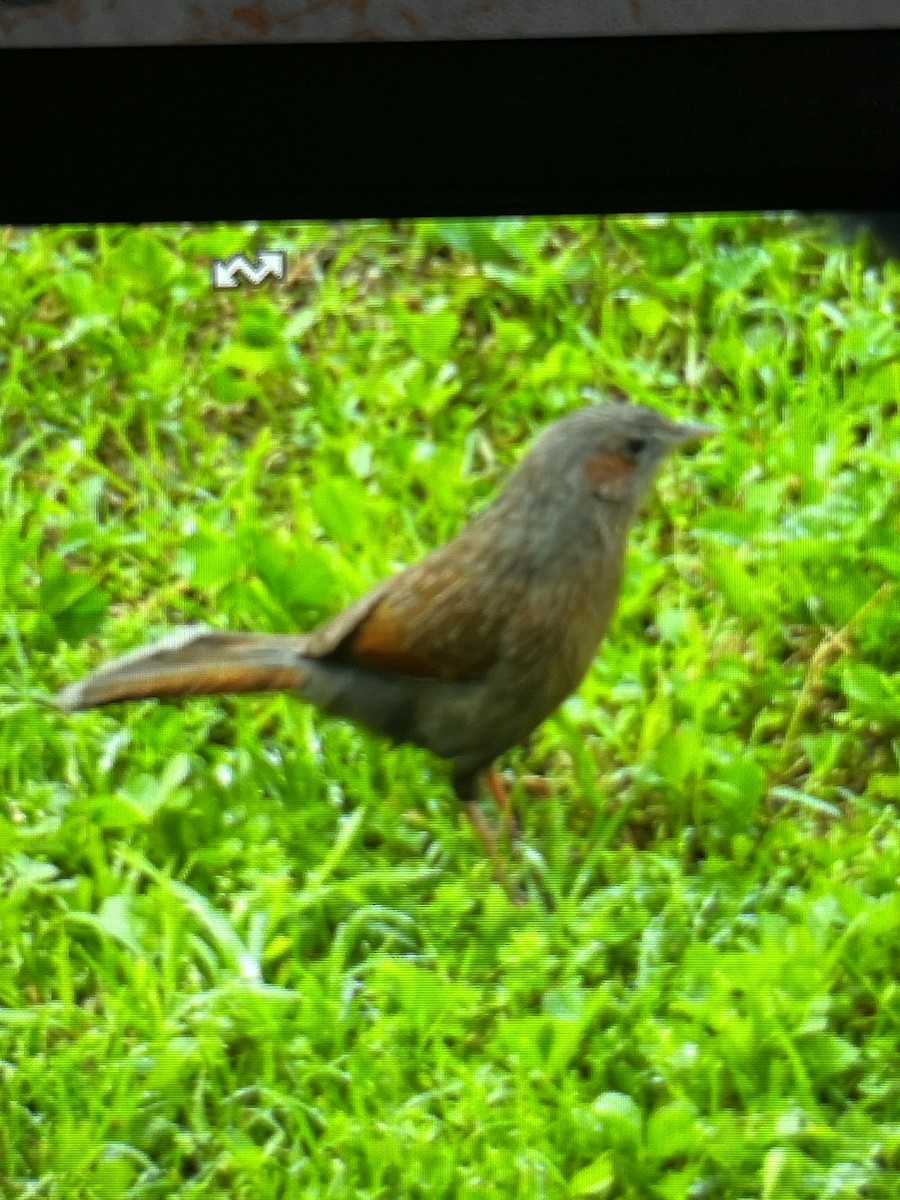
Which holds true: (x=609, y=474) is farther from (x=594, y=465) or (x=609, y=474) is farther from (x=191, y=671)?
(x=191, y=671)

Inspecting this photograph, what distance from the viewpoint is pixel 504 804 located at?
1.61 m

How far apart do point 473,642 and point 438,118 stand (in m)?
0.39

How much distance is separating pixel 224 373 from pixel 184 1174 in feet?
1.99

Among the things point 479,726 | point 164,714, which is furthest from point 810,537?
point 164,714

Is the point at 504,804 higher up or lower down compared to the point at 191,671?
lower down

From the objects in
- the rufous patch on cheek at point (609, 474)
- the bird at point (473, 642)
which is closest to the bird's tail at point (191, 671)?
the bird at point (473, 642)

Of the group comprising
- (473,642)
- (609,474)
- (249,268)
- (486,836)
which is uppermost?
(249,268)

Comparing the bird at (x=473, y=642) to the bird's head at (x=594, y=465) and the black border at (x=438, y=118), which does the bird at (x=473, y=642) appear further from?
the black border at (x=438, y=118)

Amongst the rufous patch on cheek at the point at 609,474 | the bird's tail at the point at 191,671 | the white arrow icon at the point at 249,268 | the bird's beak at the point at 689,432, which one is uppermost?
the white arrow icon at the point at 249,268

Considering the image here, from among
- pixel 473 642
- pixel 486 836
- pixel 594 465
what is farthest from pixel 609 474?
pixel 486 836

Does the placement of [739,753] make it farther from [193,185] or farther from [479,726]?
[193,185]

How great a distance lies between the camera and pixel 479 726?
1.62 m

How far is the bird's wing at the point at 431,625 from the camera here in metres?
1.62

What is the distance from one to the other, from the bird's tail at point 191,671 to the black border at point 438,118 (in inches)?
13.0
